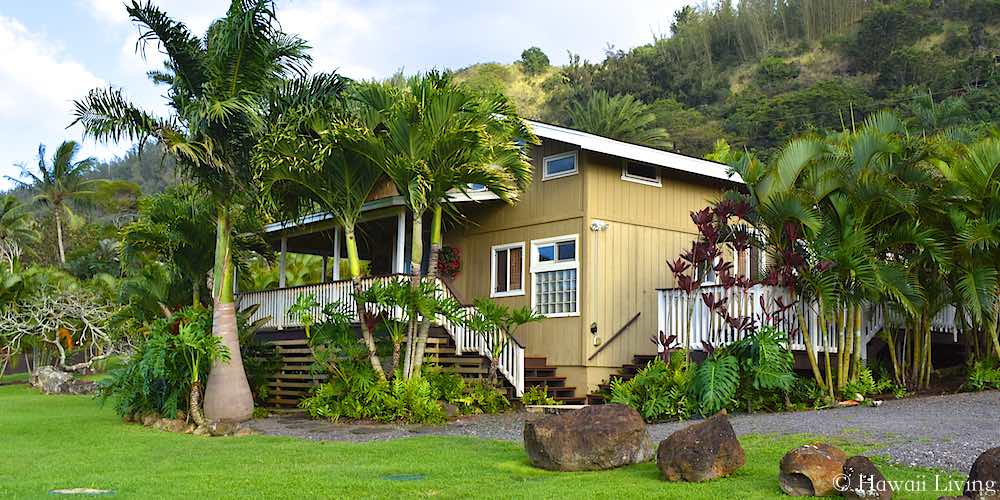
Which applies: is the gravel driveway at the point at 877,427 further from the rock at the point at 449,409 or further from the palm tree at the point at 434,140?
the palm tree at the point at 434,140

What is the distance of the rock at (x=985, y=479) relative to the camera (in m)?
6.21

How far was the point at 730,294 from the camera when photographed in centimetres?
1434

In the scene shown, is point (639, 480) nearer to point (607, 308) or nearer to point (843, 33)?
point (607, 308)

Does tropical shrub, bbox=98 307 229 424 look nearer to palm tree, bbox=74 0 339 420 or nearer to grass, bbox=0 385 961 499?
palm tree, bbox=74 0 339 420

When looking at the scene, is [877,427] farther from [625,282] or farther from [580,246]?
[580,246]

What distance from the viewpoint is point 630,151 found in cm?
1645

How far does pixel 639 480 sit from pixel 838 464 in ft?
5.67

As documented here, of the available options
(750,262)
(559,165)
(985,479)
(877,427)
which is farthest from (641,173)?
(985,479)

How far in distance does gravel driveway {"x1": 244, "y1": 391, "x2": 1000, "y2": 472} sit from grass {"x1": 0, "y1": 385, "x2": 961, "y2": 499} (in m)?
0.54

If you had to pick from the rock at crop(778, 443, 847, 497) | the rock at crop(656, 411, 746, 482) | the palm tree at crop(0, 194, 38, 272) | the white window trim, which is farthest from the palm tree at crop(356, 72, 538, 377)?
the palm tree at crop(0, 194, 38, 272)

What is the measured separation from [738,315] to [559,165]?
481cm

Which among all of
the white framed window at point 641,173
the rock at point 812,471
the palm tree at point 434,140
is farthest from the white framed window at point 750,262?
the rock at point 812,471

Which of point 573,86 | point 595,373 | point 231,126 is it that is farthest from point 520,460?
point 573,86

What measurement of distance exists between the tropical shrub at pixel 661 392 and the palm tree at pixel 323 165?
4097mm
